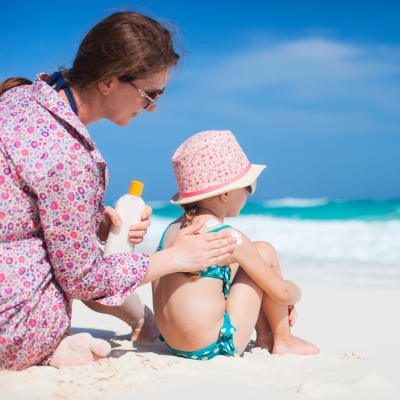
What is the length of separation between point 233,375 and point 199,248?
0.61m

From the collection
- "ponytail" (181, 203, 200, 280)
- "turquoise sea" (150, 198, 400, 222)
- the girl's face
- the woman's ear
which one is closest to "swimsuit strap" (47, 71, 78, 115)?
the woman's ear

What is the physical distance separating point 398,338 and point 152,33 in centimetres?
252

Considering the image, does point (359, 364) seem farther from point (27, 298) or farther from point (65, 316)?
point (27, 298)

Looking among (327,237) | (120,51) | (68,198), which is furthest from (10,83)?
(327,237)

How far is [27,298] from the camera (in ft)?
7.70

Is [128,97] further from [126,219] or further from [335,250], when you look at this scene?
[335,250]

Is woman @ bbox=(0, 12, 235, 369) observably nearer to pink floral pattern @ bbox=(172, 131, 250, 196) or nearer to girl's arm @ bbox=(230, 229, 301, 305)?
girl's arm @ bbox=(230, 229, 301, 305)

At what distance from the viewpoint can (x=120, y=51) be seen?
2475 mm

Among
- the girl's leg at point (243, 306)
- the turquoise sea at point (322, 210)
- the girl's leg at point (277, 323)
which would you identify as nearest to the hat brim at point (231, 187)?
the girl's leg at point (277, 323)

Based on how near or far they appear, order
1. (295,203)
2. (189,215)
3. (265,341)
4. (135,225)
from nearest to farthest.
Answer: (135,225)
(189,215)
(265,341)
(295,203)

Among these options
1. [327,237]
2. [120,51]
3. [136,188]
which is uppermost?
[327,237]

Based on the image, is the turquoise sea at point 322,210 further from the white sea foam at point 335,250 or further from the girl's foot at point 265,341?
the girl's foot at point 265,341

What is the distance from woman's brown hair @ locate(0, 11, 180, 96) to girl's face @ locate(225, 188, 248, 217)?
835 millimetres

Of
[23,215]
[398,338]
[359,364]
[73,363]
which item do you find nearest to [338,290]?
[398,338]
